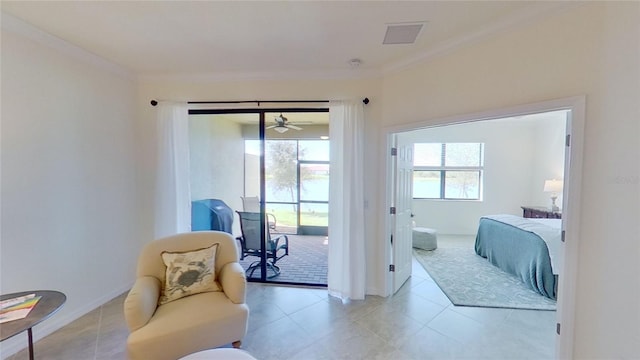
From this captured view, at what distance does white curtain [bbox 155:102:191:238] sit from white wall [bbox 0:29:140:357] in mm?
363

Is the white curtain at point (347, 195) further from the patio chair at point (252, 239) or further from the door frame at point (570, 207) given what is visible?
the door frame at point (570, 207)

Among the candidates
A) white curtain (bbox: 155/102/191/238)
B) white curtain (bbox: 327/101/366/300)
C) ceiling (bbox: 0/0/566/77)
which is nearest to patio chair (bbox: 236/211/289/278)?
white curtain (bbox: 155/102/191/238)

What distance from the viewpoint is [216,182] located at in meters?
3.99

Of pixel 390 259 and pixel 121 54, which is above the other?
pixel 121 54

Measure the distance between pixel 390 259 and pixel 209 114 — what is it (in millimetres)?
2973

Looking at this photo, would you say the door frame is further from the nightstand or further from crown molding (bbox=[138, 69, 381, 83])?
the nightstand

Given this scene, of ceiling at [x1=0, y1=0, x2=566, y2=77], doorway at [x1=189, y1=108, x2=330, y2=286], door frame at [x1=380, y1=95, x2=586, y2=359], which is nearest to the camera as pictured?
door frame at [x1=380, y1=95, x2=586, y2=359]

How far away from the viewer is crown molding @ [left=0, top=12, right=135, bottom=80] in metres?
2.17

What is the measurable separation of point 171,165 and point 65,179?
39.6 inches

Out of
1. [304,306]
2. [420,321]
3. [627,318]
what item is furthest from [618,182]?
[304,306]

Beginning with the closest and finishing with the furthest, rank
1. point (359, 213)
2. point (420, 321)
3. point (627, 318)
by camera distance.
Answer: point (627, 318), point (420, 321), point (359, 213)

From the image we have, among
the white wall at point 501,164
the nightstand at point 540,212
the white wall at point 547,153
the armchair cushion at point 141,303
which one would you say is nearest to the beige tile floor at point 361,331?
the armchair cushion at point 141,303

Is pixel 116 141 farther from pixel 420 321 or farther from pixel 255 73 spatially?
pixel 420 321

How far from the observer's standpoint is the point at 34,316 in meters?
1.62
